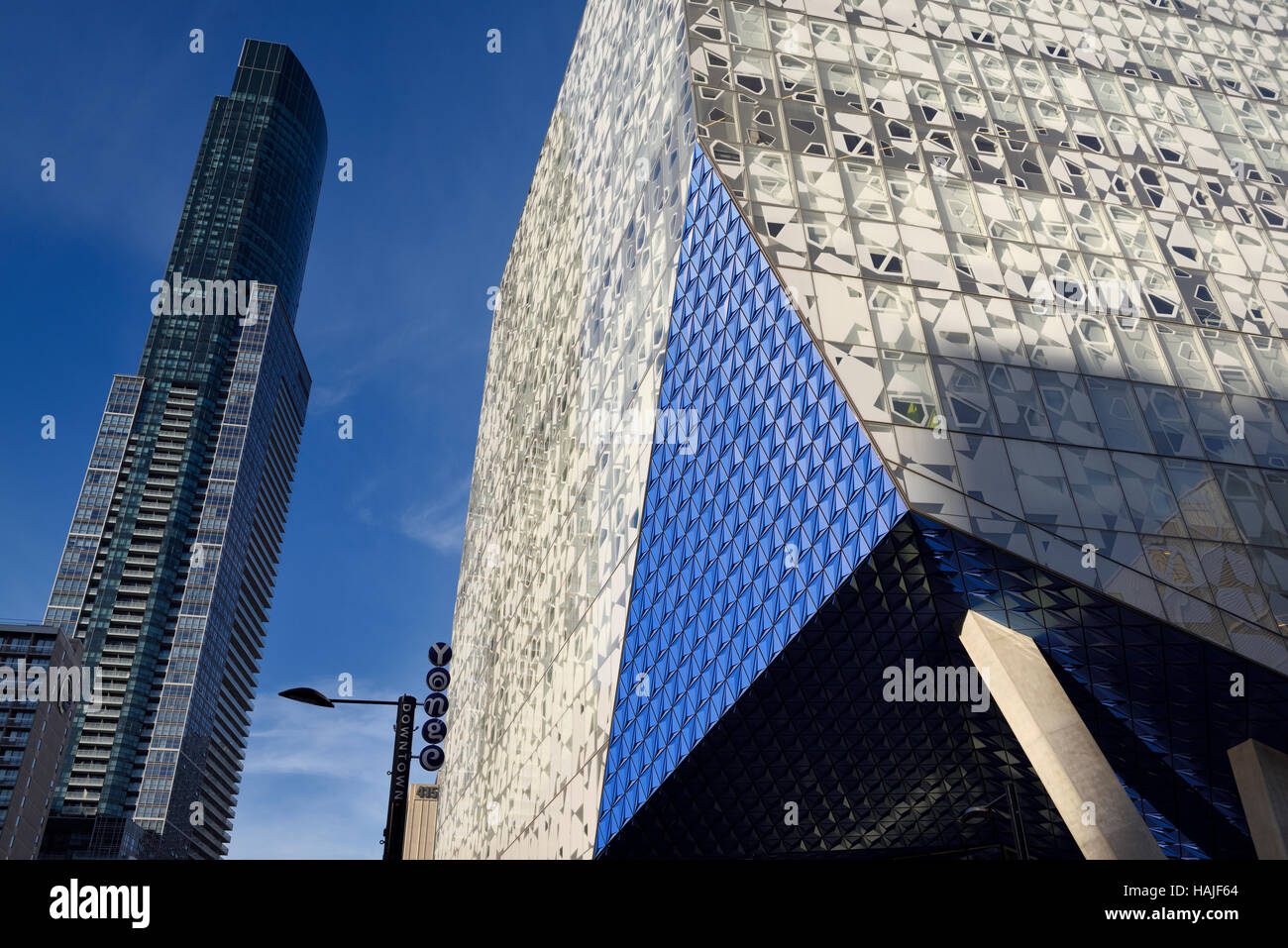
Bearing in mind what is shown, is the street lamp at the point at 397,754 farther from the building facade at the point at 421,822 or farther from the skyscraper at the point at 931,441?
the building facade at the point at 421,822

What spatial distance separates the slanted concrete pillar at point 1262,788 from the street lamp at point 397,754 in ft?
78.1

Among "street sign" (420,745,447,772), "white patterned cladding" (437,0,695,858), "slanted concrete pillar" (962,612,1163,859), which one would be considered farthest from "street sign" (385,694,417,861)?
"white patterned cladding" (437,0,695,858)

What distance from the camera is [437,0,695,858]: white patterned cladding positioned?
41094 mm

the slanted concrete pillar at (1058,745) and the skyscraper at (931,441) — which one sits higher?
the skyscraper at (931,441)

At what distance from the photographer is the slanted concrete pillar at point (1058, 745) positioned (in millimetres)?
25250

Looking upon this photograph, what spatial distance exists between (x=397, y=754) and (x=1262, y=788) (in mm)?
25871

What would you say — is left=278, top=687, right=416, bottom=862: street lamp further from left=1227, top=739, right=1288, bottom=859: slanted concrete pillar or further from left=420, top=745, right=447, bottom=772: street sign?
left=1227, top=739, right=1288, bottom=859: slanted concrete pillar

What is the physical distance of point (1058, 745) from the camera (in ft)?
88.5

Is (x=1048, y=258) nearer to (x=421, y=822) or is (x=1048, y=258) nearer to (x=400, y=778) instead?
(x=400, y=778)

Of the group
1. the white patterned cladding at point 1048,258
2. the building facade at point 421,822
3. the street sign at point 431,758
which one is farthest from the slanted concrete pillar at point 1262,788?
the building facade at point 421,822

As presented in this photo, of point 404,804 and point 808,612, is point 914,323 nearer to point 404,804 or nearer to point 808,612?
point 808,612

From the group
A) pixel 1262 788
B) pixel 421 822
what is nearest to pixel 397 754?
pixel 1262 788
